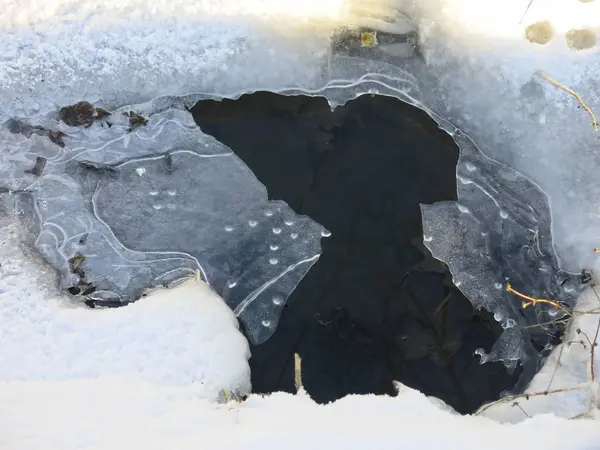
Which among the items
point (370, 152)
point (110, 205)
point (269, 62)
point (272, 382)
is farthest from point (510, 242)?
point (110, 205)

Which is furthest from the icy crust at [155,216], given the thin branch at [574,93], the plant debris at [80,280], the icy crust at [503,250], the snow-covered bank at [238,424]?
the thin branch at [574,93]

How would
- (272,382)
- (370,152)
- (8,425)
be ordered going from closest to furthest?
1. (8,425)
2. (272,382)
3. (370,152)

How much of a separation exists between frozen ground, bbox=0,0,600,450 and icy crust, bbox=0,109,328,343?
0.34 feet

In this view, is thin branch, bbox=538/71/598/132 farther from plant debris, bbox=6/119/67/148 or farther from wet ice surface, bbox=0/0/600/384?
plant debris, bbox=6/119/67/148

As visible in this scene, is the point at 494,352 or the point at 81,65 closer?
the point at 494,352

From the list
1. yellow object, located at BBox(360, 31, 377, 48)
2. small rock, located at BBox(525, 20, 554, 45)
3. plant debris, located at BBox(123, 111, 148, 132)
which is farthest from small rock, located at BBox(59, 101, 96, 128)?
small rock, located at BBox(525, 20, 554, 45)

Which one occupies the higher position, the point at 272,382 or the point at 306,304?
the point at 306,304

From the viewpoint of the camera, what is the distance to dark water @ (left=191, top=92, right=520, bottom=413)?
2006mm

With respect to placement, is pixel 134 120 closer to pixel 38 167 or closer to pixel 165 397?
pixel 38 167

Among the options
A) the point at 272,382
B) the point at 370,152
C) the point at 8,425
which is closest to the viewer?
the point at 8,425

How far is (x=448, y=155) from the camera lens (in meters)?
2.18

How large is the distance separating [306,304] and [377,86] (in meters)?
0.96

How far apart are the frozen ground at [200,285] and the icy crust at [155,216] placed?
0.10 metres

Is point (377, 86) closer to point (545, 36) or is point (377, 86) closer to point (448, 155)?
point (448, 155)
